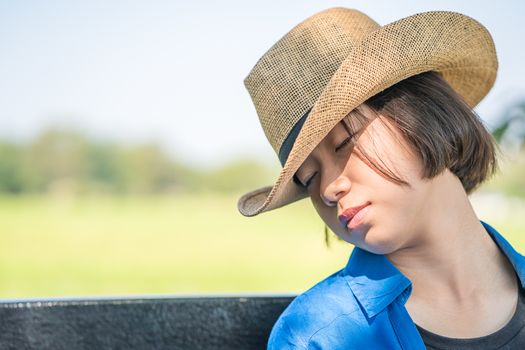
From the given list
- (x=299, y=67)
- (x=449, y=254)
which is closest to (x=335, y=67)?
(x=299, y=67)

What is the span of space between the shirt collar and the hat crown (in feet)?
0.92

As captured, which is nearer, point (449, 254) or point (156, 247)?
point (449, 254)

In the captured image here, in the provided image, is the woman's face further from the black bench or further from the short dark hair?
the black bench

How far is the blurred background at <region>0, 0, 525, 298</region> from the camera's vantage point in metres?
18.0

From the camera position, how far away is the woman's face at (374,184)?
1.32 meters

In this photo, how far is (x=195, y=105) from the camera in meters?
37.2

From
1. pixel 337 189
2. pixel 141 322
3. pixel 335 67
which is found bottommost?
pixel 141 322

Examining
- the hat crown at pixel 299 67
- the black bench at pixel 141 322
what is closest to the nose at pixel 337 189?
the hat crown at pixel 299 67

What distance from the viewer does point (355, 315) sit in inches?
55.5

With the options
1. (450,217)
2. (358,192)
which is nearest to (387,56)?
(358,192)

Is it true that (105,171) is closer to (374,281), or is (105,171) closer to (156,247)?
(156,247)

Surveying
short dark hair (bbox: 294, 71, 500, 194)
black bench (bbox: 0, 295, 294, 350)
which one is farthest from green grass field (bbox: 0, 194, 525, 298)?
short dark hair (bbox: 294, 71, 500, 194)

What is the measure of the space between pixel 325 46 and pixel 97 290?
1503cm

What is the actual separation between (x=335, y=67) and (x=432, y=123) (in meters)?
0.21
